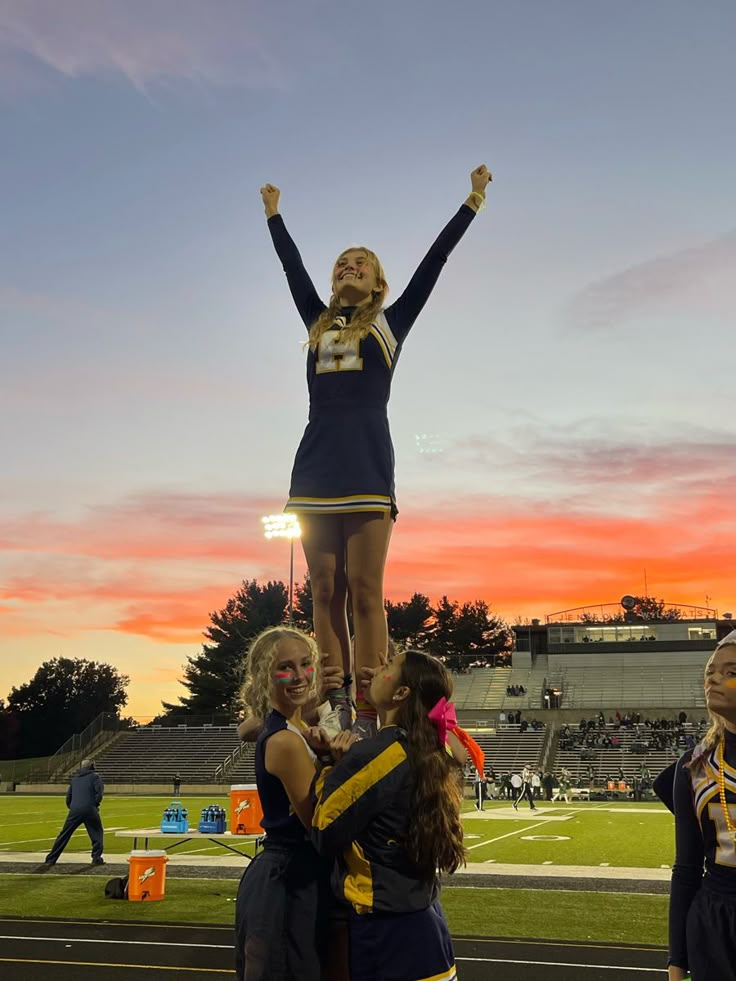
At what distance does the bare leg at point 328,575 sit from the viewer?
13.9ft

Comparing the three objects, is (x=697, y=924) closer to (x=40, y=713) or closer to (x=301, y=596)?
(x=301, y=596)

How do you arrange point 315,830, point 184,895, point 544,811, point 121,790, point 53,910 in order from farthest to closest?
point 121,790
point 544,811
point 184,895
point 53,910
point 315,830

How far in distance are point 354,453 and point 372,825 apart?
1.72 m

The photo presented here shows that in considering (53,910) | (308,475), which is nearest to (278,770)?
(308,475)

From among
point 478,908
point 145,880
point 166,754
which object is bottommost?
point 166,754

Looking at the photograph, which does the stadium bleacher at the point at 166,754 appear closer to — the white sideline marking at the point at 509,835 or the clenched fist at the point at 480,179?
the white sideline marking at the point at 509,835

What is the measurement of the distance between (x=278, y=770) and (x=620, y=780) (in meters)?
38.3

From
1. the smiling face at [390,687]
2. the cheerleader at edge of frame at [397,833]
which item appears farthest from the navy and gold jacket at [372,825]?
the smiling face at [390,687]

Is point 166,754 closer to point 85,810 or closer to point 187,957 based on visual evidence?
point 85,810

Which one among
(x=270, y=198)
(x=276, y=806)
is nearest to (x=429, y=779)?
(x=276, y=806)

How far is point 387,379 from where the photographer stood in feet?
14.7

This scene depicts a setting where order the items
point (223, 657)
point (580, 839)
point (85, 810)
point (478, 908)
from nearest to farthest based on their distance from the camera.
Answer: point (478, 908), point (85, 810), point (580, 839), point (223, 657)

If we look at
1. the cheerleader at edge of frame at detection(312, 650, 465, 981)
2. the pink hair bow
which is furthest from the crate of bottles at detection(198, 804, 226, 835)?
the pink hair bow

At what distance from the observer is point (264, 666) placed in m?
3.44
